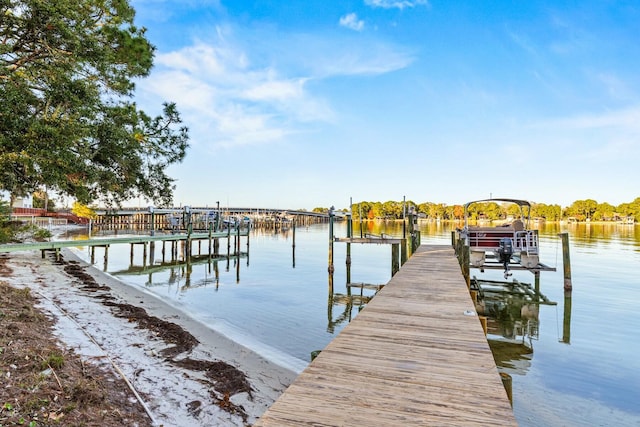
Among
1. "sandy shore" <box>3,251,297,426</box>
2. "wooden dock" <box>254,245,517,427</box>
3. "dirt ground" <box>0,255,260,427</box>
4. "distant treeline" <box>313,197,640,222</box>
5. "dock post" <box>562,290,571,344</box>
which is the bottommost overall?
"dock post" <box>562,290,571,344</box>

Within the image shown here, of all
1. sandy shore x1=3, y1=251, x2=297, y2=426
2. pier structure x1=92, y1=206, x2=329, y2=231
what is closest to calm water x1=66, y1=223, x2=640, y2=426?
sandy shore x1=3, y1=251, x2=297, y2=426

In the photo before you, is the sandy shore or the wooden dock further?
the sandy shore

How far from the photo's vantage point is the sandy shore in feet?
14.7

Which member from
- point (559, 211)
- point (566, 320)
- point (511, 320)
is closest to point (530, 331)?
point (511, 320)

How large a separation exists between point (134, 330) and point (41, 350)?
2.84 metres

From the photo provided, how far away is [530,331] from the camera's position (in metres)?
10.2

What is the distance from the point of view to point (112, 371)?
4980 mm

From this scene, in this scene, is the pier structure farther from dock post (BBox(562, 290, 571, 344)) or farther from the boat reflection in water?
dock post (BBox(562, 290, 571, 344))

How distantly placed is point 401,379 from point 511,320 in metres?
10.3

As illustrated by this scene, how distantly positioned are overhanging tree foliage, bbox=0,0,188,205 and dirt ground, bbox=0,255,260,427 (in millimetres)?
2530

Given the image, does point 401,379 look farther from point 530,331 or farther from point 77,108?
point 530,331

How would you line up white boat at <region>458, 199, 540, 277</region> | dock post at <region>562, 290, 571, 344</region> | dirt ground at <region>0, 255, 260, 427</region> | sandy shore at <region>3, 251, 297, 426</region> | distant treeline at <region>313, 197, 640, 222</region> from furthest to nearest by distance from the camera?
1. distant treeline at <region>313, 197, 640, 222</region>
2. white boat at <region>458, 199, 540, 277</region>
3. dock post at <region>562, 290, 571, 344</region>
4. sandy shore at <region>3, 251, 297, 426</region>
5. dirt ground at <region>0, 255, 260, 427</region>

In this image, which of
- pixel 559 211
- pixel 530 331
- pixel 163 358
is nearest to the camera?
pixel 163 358

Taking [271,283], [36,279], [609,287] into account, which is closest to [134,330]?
[36,279]
